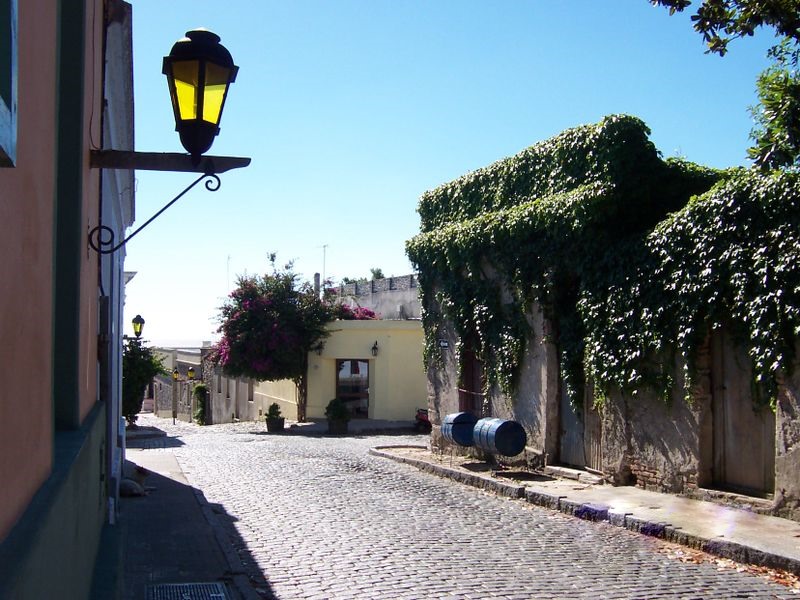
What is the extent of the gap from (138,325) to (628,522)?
1769 cm

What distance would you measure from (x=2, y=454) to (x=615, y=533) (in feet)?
26.3

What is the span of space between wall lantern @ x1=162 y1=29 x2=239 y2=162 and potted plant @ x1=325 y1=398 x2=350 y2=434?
65.7 feet

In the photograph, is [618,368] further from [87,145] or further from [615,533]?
[87,145]

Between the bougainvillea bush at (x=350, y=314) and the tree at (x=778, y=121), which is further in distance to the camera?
the bougainvillea bush at (x=350, y=314)

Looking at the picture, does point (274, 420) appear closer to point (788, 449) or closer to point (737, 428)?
point (737, 428)

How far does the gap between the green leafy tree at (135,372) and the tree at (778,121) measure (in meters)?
18.8

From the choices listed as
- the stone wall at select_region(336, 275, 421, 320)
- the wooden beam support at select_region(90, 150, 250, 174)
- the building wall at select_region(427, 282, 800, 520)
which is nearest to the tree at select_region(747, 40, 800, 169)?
the building wall at select_region(427, 282, 800, 520)

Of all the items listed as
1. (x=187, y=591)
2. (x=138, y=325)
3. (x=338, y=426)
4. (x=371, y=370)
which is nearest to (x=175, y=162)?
(x=187, y=591)

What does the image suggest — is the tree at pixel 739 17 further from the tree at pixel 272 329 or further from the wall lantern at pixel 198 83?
the tree at pixel 272 329

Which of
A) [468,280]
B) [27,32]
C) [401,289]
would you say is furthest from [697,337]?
[401,289]

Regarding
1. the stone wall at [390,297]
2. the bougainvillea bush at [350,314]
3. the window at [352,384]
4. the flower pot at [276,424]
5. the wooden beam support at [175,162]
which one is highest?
the stone wall at [390,297]

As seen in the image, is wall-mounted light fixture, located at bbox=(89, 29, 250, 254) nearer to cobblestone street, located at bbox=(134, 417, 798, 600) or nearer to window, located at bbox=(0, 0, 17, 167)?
window, located at bbox=(0, 0, 17, 167)

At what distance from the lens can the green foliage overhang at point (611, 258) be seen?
356 inches

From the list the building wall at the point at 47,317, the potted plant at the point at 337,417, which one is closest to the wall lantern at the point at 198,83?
the building wall at the point at 47,317
